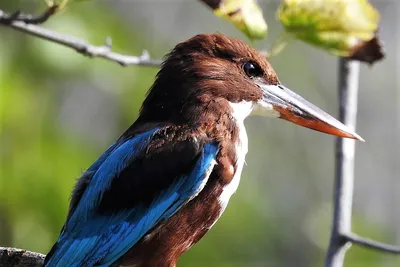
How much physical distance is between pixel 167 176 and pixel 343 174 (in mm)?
462

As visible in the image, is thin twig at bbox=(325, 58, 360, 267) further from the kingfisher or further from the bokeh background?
the bokeh background

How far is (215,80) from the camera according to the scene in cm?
261

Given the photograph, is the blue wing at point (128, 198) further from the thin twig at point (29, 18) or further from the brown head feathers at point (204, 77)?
the thin twig at point (29, 18)

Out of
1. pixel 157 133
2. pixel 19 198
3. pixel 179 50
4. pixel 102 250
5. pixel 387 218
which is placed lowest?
pixel 387 218

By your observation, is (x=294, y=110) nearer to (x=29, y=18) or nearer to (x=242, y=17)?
(x=242, y=17)

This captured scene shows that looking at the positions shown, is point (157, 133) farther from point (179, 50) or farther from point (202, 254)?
point (202, 254)

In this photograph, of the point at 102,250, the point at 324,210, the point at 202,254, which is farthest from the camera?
the point at 324,210

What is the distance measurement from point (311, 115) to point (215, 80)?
12.5 inches

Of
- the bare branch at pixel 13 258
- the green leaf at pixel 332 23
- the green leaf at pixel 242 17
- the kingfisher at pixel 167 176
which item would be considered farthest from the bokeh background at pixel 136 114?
the green leaf at pixel 332 23

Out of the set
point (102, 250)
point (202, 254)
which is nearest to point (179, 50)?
point (102, 250)

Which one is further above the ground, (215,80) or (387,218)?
(215,80)

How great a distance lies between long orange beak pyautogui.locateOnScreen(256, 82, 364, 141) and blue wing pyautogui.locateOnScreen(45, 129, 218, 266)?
0.32 m

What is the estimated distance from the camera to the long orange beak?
2.67m

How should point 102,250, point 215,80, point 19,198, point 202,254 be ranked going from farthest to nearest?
point 202,254, point 19,198, point 215,80, point 102,250
